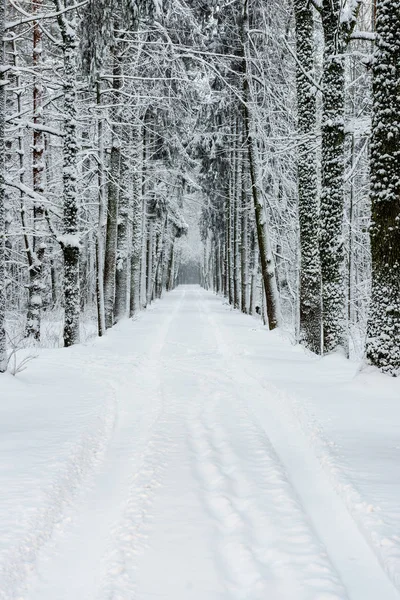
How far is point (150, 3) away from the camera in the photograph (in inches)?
408

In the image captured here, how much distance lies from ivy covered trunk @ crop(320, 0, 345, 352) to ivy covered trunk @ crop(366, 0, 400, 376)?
2504 millimetres

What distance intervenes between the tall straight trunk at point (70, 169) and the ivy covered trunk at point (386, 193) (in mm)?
7432

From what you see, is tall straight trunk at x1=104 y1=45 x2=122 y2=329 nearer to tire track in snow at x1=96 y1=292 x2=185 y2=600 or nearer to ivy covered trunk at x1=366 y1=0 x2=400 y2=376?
ivy covered trunk at x1=366 y1=0 x2=400 y2=376

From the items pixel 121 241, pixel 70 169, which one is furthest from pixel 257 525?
pixel 121 241

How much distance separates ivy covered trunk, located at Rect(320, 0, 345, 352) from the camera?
35.3 feet

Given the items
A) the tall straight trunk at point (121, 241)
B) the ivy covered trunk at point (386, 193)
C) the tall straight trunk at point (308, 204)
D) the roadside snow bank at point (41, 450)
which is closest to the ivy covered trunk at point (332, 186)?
the tall straight trunk at point (308, 204)

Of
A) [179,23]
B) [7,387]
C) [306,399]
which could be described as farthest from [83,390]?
[179,23]

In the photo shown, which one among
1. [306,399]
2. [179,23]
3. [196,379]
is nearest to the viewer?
[306,399]

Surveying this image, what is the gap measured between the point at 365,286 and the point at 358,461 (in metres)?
17.9

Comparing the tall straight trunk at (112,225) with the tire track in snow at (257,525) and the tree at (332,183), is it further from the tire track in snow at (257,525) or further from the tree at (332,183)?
the tire track in snow at (257,525)

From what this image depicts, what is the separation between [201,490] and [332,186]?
8.09 metres

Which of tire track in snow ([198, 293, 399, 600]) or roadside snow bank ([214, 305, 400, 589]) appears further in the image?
roadside snow bank ([214, 305, 400, 589])

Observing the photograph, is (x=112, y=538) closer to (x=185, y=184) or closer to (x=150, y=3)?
(x=150, y=3)

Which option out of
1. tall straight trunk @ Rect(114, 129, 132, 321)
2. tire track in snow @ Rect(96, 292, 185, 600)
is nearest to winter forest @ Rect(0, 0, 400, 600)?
tire track in snow @ Rect(96, 292, 185, 600)
